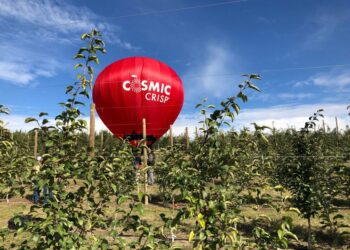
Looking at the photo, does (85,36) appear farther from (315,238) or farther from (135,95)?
(135,95)

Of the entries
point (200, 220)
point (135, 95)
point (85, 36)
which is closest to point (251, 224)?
point (200, 220)

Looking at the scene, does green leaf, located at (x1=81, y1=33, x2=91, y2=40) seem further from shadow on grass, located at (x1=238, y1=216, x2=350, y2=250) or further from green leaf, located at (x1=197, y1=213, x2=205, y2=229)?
shadow on grass, located at (x1=238, y1=216, x2=350, y2=250)

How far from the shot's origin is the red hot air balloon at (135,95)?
57.3 feet

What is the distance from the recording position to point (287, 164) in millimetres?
9094

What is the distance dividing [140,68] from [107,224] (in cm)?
1510

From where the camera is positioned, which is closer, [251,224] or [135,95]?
[251,224]

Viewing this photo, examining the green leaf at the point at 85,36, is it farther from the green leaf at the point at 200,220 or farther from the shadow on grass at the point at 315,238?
the shadow on grass at the point at 315,238

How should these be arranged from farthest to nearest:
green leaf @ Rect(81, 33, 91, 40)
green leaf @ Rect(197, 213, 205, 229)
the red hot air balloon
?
the red hot air balloon, green leaf @ Rect(81, 33, 91, 40), green leaf @ Rect(197, 213, 205, 229)

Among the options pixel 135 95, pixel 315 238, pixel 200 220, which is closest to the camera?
pixel 200 220

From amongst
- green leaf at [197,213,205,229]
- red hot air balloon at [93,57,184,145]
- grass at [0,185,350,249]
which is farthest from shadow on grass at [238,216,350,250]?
red hot air balloon at [93,57,184,145]

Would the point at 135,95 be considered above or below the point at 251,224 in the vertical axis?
above

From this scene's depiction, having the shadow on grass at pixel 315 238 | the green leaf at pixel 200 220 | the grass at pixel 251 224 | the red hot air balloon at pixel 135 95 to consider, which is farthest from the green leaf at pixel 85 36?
the red hot air balloon at pixel 135 95

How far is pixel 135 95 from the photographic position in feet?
57.0

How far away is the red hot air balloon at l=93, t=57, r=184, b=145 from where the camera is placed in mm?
17453
